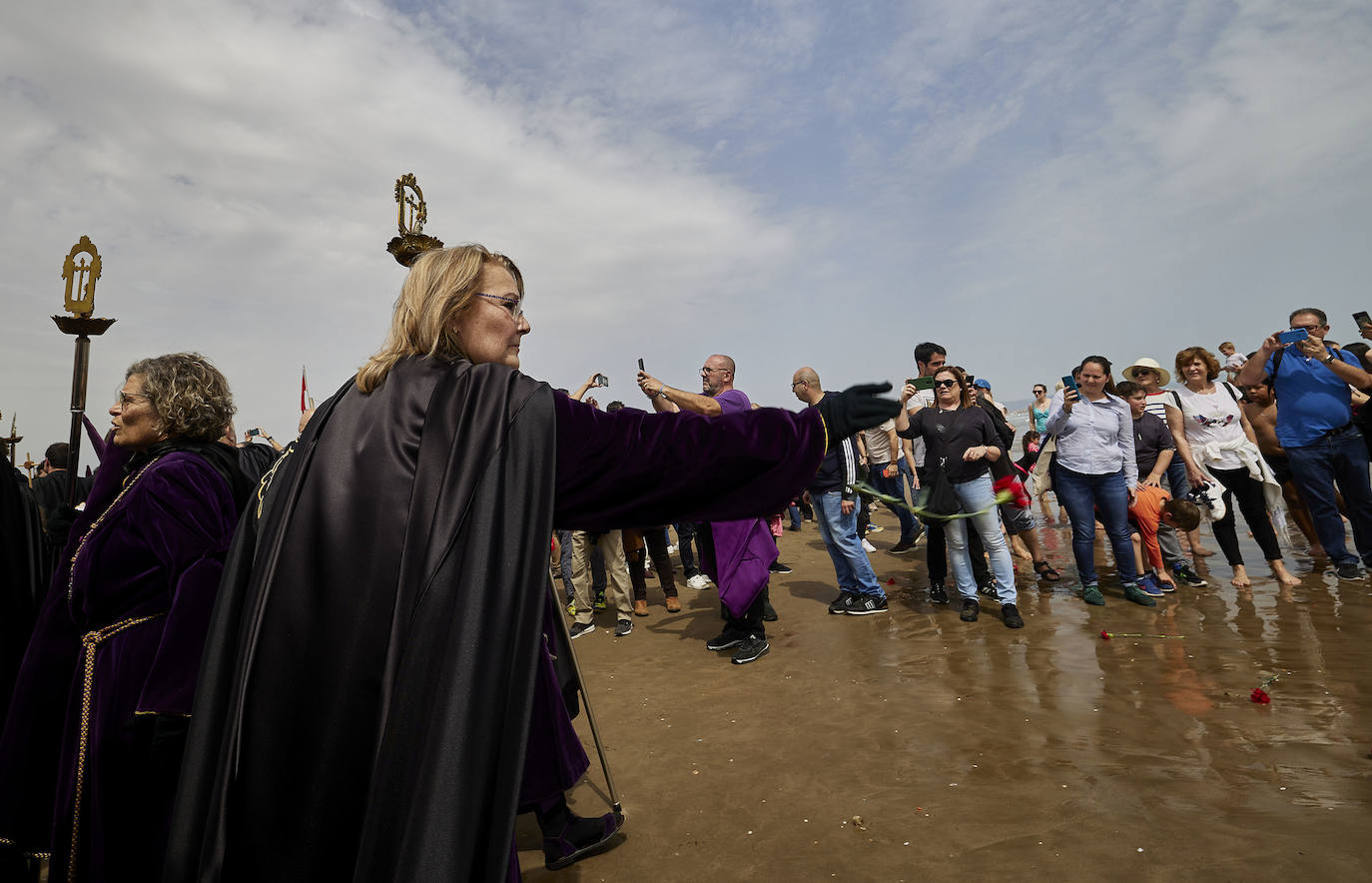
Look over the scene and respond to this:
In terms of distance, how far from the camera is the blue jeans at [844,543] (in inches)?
258

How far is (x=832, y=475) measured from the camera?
657cm

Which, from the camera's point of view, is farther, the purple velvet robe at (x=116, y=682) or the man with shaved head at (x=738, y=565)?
the man with shaved head at (x=738, y=565)

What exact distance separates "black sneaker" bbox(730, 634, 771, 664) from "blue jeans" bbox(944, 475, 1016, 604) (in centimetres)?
188

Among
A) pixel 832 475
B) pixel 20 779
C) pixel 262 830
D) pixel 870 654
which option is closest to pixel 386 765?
pixel 262 830

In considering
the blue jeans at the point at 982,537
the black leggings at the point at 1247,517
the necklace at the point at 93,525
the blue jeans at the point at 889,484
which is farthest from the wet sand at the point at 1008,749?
the blue jeans at the point at 889,484

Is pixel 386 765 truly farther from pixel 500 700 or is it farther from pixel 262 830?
pixel 262 830

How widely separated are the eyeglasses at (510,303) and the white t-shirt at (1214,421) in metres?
6.92

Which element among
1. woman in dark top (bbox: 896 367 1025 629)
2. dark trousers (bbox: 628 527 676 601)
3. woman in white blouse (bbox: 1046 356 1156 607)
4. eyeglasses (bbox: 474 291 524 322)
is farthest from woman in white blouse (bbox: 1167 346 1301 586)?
eyeglasses (bbox: 474 291 524 322)

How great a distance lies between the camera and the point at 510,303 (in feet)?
6.77

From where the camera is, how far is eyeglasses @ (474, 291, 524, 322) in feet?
6.64

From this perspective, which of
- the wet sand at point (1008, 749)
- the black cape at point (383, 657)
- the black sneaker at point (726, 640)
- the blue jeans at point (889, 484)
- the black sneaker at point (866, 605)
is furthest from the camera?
the blue jeans at point (889, 484)

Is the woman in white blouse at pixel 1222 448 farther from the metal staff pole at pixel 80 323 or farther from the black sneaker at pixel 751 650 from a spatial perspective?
the metal staff pole at pixel 80 323

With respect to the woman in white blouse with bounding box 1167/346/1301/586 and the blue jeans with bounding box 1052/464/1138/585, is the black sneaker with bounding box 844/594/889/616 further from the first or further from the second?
the woman in white blouse with bounding box 1167/346/1301/586

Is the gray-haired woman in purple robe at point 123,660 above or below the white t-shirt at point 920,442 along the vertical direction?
→ below
